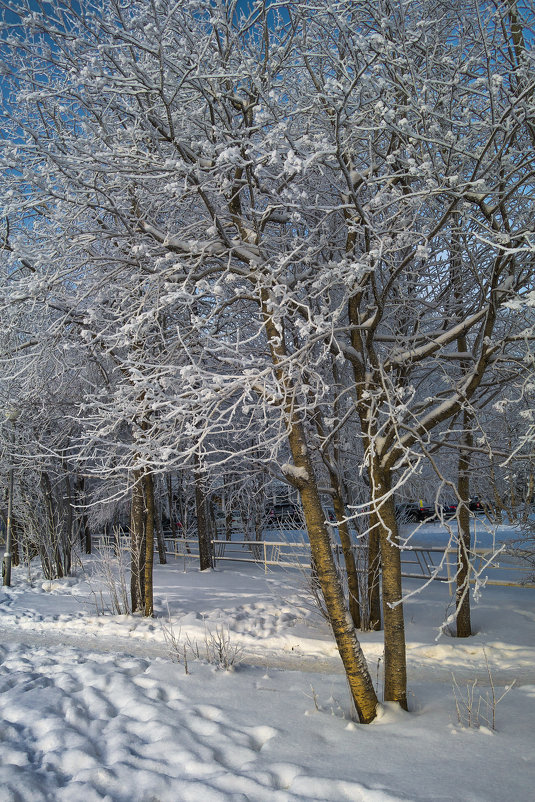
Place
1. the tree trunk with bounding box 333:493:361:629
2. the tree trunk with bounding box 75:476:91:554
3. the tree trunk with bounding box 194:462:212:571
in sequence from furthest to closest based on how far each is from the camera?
the tree trunk with bounding box 75:476:91:554 → the tree trunk with bounding box 194:462:212:571 → the tree trunk with bounding box 333:493:361:629

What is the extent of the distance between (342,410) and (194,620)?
372cm

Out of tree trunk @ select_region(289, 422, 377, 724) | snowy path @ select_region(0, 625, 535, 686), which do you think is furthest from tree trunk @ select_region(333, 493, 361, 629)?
tree trunk @ select_region(289, 422, 377, 724)

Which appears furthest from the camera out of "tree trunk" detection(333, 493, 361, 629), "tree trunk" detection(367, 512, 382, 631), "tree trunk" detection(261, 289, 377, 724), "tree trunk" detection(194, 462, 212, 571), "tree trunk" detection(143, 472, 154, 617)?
"tree trunk" detection(194, 462, 212, 571)

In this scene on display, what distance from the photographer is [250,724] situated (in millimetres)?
4004

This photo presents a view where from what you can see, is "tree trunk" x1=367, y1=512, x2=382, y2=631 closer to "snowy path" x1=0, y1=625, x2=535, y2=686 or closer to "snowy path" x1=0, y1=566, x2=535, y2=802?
"snowy path" x1=0, y1=566, x2=535, y2=802

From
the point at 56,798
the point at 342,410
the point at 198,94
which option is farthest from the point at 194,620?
the point at 198,94

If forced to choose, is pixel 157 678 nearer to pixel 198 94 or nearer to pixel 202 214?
pixel 202 214

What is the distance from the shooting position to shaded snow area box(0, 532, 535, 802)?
313 cm

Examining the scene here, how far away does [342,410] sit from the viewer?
802 centimetres

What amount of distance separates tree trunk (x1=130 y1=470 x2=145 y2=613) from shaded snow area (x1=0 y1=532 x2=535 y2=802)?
41.2 inches

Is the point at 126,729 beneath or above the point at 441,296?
beneath

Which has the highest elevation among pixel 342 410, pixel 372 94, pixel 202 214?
pixel 372 94

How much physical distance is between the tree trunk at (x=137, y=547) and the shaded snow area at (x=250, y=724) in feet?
3.43

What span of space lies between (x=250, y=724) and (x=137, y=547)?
4.64 meters
